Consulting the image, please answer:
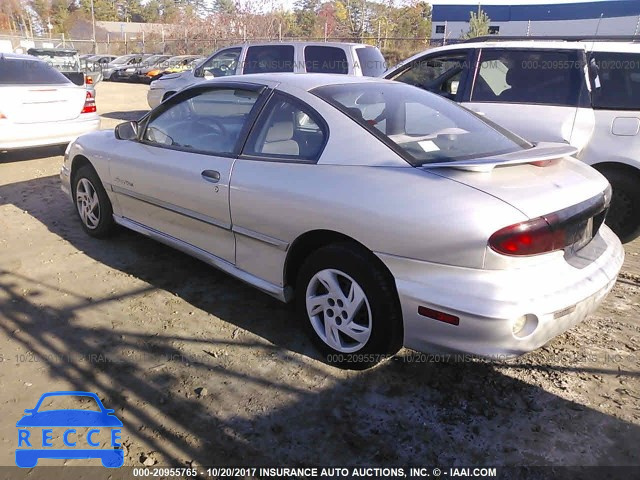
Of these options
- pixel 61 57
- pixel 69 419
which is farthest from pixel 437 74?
pixel 61 57

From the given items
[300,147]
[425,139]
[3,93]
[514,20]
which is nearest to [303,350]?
[300,147]

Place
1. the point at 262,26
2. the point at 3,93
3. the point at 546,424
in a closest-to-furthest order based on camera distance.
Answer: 1. the point at 546,424
2. the point at 3,93
3. the point at 262,26

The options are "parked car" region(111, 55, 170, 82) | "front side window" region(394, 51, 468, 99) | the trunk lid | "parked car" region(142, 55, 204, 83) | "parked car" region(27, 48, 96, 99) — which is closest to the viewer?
"front side window" region(394, 51, 468, 99)

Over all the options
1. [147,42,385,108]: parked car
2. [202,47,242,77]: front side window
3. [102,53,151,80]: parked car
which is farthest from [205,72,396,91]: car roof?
[102,53,151,80]: parked car

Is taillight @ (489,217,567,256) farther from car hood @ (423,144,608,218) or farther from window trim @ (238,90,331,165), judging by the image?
window trim @ (238,90,331,165)

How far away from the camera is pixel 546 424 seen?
242cm

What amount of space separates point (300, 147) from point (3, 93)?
5668 millimetres

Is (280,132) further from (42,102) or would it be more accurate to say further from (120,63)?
(120,63)

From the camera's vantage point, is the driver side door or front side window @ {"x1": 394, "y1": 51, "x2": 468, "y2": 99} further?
front side window @ {"x1": 394, "y1": 51, "x2": 468, "y2": 99}

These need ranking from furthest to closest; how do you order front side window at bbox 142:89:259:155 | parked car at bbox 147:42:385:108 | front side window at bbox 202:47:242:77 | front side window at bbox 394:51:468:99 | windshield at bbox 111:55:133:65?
windshield at bbox 111:55:133:65 < front side window at bbox 202:47:242:77 < parked car at bbox 147:42:385:108 < front side window at bbox 394:51:468:99 < front side window at bbox 142:89:259:155

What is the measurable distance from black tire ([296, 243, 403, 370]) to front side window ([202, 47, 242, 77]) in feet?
26.3

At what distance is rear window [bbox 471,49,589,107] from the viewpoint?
4645 millimetres

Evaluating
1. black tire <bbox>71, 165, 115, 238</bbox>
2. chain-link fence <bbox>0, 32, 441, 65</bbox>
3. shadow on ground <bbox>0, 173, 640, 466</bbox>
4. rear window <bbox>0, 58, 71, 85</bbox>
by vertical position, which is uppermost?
chain-link fence <bbox>0, 32, 441, 65</bbox>

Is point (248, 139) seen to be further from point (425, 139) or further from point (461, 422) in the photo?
point (461, 422)
